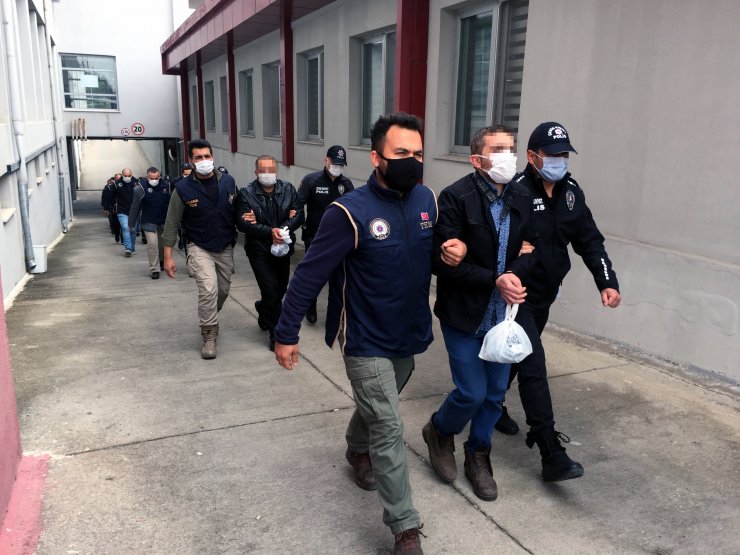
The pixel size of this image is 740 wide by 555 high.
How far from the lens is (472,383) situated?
3.14 metres

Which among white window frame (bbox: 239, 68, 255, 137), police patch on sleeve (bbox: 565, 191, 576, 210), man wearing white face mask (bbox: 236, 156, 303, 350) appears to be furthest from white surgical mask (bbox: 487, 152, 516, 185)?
white window frame (bbox: 239, 68, 255, 137)

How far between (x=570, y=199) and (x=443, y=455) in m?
1.61

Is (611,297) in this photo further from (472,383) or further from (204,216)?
(204,216)

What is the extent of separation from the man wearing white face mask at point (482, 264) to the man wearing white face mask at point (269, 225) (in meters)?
2.77

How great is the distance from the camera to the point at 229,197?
19.1 feet

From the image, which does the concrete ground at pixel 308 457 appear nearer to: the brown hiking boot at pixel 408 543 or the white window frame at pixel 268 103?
the brown hiking boot at pixel 408 543

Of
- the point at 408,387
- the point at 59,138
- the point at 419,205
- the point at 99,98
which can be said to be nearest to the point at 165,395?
the point at 408,387

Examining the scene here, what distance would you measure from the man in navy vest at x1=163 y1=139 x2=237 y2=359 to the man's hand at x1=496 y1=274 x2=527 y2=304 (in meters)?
3.41

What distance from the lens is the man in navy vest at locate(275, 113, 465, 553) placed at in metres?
2.77

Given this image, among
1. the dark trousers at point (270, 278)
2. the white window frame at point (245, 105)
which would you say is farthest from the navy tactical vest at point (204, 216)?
the white window frame at point (245, 105)

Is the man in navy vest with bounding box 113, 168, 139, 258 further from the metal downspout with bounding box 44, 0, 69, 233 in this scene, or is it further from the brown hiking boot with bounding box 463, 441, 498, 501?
the brown hiking boot with bounding box 463, 441, 498, 501

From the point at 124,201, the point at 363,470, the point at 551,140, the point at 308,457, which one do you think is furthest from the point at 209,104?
the point at 363,470

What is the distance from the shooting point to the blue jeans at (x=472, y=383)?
316cm

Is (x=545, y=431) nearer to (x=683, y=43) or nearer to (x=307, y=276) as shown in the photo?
(x=307, y=276)
